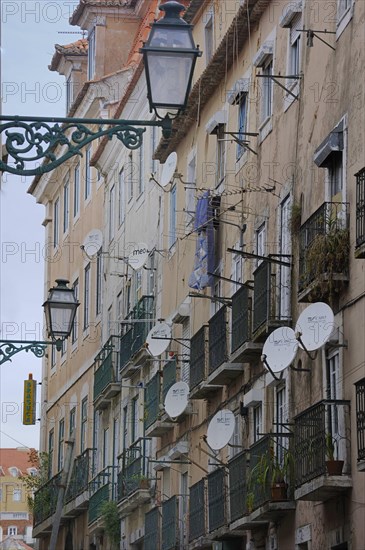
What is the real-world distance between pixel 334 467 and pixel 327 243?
2758mm

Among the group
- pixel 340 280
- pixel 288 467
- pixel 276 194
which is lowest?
pixel 288 467

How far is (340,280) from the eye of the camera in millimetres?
20656

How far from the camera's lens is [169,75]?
490 inches

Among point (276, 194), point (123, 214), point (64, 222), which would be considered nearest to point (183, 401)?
point (276, 194)

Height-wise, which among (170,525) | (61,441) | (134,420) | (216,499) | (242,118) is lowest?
(216,499)

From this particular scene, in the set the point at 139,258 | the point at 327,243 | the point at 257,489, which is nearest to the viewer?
the point at 327,243

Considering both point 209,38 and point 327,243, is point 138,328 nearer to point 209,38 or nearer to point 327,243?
point 209,38

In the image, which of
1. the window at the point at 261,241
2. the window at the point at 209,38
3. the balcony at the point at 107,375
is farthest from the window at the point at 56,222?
the window at the point at 261,241

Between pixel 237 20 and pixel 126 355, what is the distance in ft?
37.7

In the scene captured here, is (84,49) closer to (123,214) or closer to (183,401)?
(123,214)

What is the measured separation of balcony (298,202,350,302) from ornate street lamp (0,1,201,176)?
25.9ft

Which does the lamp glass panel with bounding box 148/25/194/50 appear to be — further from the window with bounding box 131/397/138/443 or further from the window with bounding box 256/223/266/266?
the window with bounding box 131/397/138/443

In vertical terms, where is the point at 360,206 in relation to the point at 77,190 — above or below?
below

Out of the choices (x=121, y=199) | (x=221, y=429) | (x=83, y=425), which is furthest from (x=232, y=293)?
(x=83, y=425)
